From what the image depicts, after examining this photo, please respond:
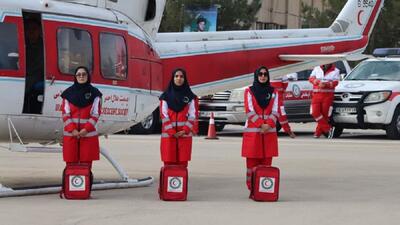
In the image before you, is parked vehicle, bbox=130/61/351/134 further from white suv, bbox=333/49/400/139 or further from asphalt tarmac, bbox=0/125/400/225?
asphalt tarmac, bbox=0/125/400/225

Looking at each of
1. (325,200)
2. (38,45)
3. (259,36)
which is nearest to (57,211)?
(38,45)

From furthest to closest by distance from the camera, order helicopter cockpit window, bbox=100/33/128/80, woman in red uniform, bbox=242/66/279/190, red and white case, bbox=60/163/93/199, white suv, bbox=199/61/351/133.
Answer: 1. white suv, bbox=199/61/351/133
2. helicopter cockpit window, bbox=100/33/128/80
3. woman in red uniform, bbox=242/66/279/190
4. red and white case, bbox=60/163/93/199

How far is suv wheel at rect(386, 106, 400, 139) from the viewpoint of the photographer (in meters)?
21.1

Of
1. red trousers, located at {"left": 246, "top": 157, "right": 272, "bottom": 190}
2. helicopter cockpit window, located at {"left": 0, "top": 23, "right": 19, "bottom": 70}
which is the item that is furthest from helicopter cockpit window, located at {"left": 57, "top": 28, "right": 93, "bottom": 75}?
red trousers, located at {"left": 246, "top": 157, "right": 272, "bottom": 190}

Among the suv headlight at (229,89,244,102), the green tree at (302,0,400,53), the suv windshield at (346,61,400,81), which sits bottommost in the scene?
the suv headlight at (229,89,244,102)

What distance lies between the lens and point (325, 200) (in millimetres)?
11250

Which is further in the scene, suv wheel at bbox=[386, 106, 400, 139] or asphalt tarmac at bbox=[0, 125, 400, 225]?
suv wheel at bbox=[386, 106, 400, 139]

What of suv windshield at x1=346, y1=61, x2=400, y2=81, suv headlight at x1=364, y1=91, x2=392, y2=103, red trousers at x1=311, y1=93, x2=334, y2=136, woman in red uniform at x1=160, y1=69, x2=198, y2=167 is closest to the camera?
woman in red uniform at x1=160, y1=69, x2=198, y2=167

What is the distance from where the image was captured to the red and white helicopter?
36.0 ft

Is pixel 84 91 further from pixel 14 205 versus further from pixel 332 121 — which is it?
pixel 332 121

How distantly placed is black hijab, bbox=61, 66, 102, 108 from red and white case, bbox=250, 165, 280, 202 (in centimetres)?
222

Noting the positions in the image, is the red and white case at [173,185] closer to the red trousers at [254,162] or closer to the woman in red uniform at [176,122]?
the woman in red uniform at [176,122]

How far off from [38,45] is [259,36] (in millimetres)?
4456

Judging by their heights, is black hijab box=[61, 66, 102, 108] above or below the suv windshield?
below
